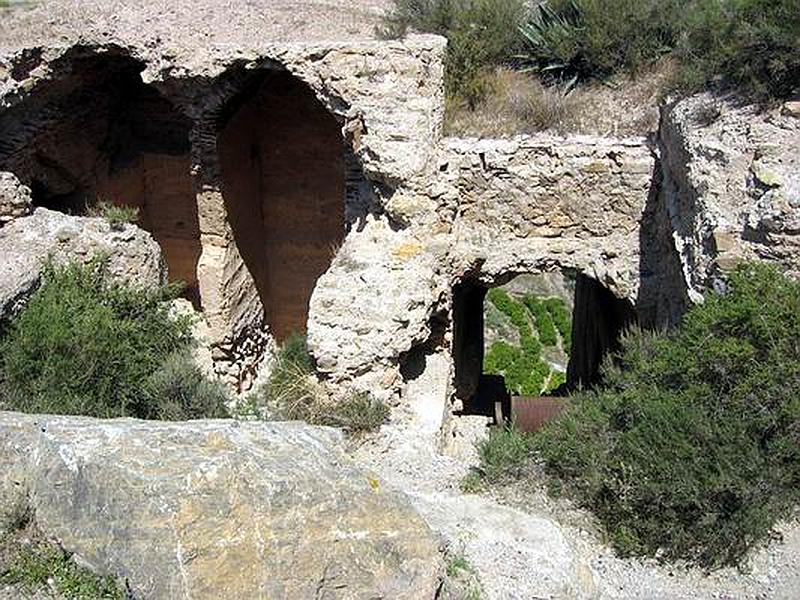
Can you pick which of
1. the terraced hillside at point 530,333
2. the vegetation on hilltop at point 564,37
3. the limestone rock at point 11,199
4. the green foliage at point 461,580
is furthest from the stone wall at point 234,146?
the terraced hillside at point 530,333

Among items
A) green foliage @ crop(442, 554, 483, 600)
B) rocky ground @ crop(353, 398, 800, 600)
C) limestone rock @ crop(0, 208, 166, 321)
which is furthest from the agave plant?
green foliage @ crop(442, 554, 483, 600)

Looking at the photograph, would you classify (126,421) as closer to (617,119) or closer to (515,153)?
(515,153)

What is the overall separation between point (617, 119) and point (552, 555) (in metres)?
5.39

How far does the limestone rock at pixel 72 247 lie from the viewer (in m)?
7.40

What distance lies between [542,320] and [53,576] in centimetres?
2031

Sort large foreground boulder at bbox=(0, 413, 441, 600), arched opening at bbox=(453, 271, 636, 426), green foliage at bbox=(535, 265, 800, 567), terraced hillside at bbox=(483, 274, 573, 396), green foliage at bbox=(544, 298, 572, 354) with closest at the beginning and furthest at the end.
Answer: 1. large foreground boulder at bbox=(0, 413, 441, 600)
2. green foliage at bbox=(535, 265, 800, 567)
3. arched opening at bbox=(453, 271, 636, 426)
4. terraced hillside at bbox=(483, 274, 573, 396)
5. green foliage at bbox=(544, 298, 572, 354)

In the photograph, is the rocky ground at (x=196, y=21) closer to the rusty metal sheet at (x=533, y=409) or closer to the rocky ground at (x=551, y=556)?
the rusty metal sheet at (x=533, y=409)

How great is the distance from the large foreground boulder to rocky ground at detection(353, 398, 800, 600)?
0.73 m

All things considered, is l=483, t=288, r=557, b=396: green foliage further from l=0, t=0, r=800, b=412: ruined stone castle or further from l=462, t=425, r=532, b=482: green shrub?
l=462, t=425, r=532, b=482: green shrub

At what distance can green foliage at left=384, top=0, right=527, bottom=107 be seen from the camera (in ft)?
30.8

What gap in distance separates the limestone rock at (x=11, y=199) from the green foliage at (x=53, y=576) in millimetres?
4909

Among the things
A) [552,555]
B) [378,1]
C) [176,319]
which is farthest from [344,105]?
[552,555]

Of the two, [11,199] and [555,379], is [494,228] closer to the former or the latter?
[11,199]

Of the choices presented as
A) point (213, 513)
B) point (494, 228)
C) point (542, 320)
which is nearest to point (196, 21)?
point (494, 228)
